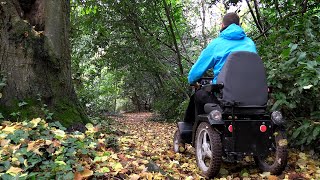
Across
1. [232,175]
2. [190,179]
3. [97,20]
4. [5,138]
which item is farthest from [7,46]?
[97,20]

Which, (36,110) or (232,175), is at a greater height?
(36,110)

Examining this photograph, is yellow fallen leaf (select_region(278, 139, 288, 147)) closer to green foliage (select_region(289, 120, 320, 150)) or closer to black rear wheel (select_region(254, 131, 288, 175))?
black rear wheel (select_region(254, 131, 288, 175))

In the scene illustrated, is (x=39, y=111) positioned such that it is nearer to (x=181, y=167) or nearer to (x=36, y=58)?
(x=36, y=58)

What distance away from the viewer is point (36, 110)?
3.66 metres

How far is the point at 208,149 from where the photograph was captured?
11.5 ft

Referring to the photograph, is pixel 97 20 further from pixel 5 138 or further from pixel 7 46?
pixel 5 138

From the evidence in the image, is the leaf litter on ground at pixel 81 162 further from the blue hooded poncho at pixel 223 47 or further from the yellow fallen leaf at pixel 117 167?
the blue hooded poncho at pixel 223 47

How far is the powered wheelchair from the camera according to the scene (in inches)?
126

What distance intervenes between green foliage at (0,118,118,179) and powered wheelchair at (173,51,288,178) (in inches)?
47.6

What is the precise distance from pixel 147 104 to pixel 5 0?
69.8 feet

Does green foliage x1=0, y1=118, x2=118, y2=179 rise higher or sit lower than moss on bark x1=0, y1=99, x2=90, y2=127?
lower

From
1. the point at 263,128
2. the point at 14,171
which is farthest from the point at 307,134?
the point at 14,171

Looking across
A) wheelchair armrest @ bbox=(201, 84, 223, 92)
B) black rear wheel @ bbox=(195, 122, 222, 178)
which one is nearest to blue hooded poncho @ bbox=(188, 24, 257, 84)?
wheelchair armrest @ bbox=(201, 84, 223, 92)

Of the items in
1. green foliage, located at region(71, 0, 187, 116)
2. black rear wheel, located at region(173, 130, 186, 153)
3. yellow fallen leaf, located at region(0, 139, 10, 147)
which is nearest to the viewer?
yellow fallen leaf, located at region(0, 139, 10, 147)
